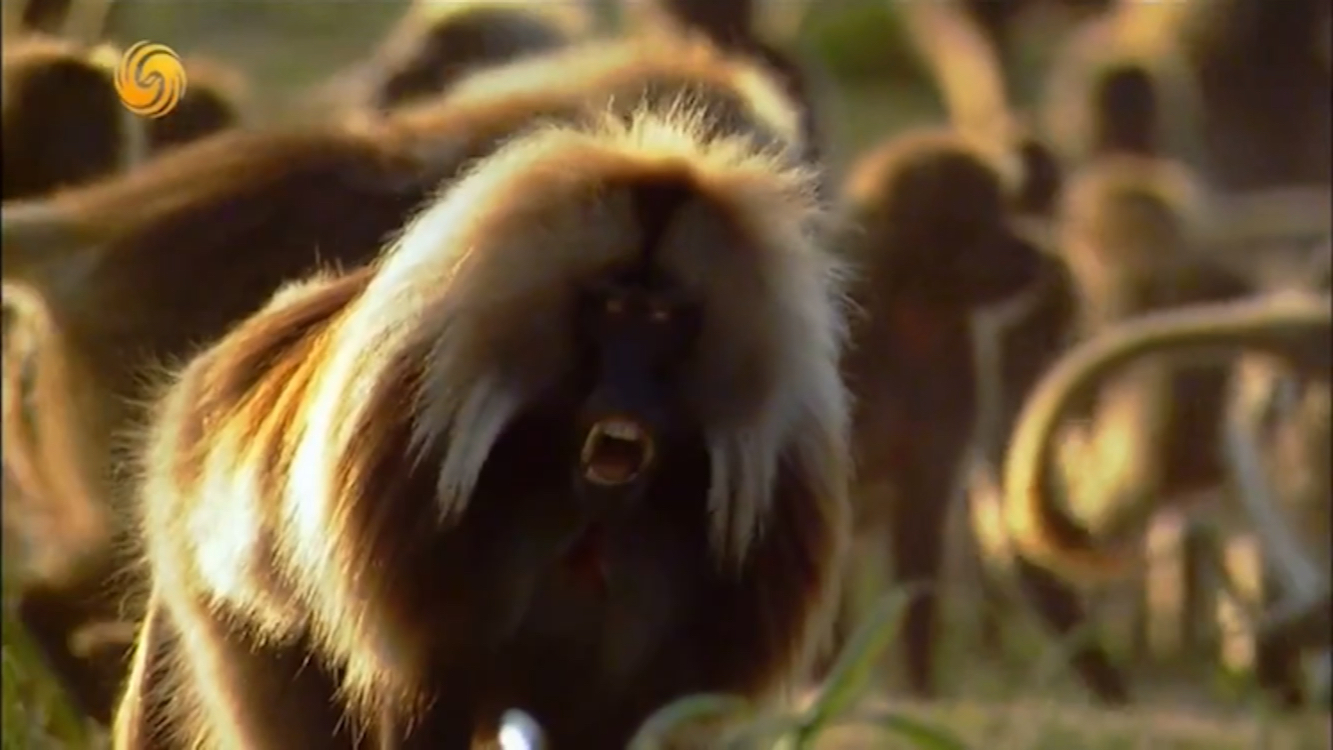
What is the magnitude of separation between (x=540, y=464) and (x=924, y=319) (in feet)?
3.56

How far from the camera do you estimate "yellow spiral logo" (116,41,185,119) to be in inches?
69.4

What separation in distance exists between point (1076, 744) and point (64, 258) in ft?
3.67

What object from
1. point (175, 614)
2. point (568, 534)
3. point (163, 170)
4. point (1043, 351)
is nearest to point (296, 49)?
point (163, 170)

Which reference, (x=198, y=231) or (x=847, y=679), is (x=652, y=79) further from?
(x=847, y=679)

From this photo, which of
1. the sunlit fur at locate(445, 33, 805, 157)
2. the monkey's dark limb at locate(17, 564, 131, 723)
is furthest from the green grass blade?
the monkey's dark limb at locate(17, 564, 131, 723)

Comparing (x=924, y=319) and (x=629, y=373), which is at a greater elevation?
(x=924, y=319)

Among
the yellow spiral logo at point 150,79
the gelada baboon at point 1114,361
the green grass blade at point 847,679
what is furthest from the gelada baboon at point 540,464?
the gelada baboon at point 1114,361

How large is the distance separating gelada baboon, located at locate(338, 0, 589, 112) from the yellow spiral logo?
0.61 ft

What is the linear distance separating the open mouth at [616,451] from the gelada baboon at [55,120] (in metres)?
0.71

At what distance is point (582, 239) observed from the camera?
1.31 meters

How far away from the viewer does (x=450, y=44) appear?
1.94m

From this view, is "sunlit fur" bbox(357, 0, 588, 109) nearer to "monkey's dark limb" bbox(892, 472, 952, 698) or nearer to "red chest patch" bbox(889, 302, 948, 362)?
"red chest patch" bbox(889, 302, 948, 362)

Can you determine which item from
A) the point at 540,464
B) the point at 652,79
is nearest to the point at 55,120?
the point at 652,79

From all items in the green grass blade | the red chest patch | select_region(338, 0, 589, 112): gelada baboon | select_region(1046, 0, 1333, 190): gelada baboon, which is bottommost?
the green grass blade
